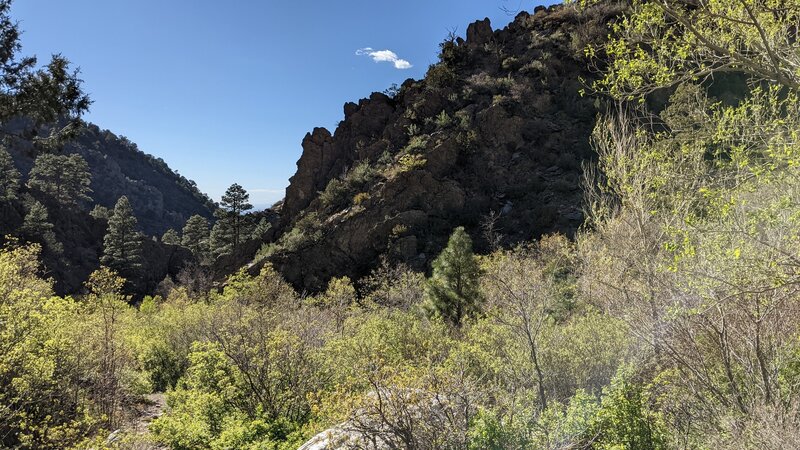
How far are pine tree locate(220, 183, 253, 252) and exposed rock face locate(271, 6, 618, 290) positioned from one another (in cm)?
723

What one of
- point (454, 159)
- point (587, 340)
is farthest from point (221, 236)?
point (587, 340)

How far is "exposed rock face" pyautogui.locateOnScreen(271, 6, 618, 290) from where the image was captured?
34719mm

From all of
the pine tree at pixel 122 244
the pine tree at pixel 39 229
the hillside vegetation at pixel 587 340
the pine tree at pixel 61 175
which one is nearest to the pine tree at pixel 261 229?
the pine tree at pixel 122 244

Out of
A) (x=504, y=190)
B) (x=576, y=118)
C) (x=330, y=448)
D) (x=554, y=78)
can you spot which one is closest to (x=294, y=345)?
(x=330, y=448)

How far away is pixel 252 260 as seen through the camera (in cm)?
3744

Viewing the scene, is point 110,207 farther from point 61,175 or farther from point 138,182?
point 61,175

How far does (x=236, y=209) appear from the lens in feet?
156

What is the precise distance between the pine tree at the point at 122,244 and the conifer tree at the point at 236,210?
10058mm

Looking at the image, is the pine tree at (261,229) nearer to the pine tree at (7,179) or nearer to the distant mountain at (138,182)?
the pine tree at (7,179)

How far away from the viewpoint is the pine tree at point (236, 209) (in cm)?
4697

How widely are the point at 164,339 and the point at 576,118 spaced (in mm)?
39945

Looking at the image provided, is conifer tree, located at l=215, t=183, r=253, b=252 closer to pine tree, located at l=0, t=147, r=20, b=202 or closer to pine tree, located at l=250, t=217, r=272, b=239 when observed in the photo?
pine tree, located at l=250, t=217, r=272, b=239

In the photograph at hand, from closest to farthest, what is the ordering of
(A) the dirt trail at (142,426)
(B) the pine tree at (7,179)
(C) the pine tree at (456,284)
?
(A) the dirt trail at (142,426) < (C) the pine tree at (456,284) < (B) the pine tree at (7,179)

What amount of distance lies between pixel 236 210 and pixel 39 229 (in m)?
19.1
